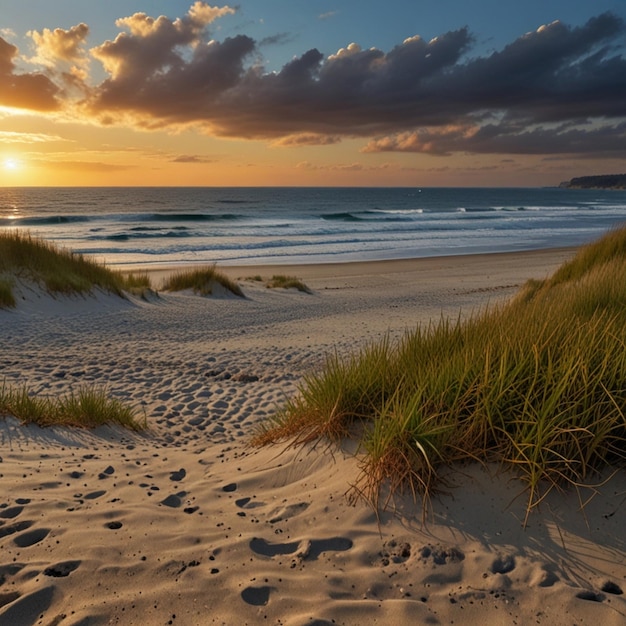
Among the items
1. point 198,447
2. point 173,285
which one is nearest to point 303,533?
point 198,447

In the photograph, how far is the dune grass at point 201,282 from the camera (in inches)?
601

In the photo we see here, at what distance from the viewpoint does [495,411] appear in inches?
130

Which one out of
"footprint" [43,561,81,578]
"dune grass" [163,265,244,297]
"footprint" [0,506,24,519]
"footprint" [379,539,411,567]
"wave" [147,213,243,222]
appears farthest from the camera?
"wave" [147,213,243,222]

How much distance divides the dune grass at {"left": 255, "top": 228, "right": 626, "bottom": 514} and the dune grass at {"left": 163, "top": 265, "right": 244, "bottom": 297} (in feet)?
36.9

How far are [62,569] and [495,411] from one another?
2593 mm

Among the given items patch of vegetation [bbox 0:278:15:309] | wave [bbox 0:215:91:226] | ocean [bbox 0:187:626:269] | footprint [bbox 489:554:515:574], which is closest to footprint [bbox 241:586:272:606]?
footprint [bbox 489:554:515:574]

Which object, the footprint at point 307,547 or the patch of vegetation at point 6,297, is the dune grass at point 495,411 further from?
the patch of vegetation at point 6,297

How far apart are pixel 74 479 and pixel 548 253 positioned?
A: 30346 mm

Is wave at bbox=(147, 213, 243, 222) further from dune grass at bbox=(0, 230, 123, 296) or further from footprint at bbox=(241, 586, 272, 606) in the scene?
footprint at bbox=(241, 586, 272, 606)

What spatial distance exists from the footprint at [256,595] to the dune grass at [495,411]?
89 cm

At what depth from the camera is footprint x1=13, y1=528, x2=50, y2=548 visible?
2.88 m

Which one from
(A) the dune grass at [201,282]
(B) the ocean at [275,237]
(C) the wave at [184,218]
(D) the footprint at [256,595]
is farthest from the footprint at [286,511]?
(C) the wave at [184,218]

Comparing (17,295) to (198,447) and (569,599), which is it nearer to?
(198,447)

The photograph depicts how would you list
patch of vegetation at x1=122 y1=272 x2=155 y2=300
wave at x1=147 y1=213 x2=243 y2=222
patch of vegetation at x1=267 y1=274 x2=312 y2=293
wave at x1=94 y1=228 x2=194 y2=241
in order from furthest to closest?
1. wave at x1=147 y1=213 x2=243 y2=222
2. wave at x1=94 y1=228 x2=194 y2=241
3. patch of vegetation at x1=267 y1=274 x2=312 y2=293
4. patch of vegetation at x1=122 y1=272 x2=155 y2=300
